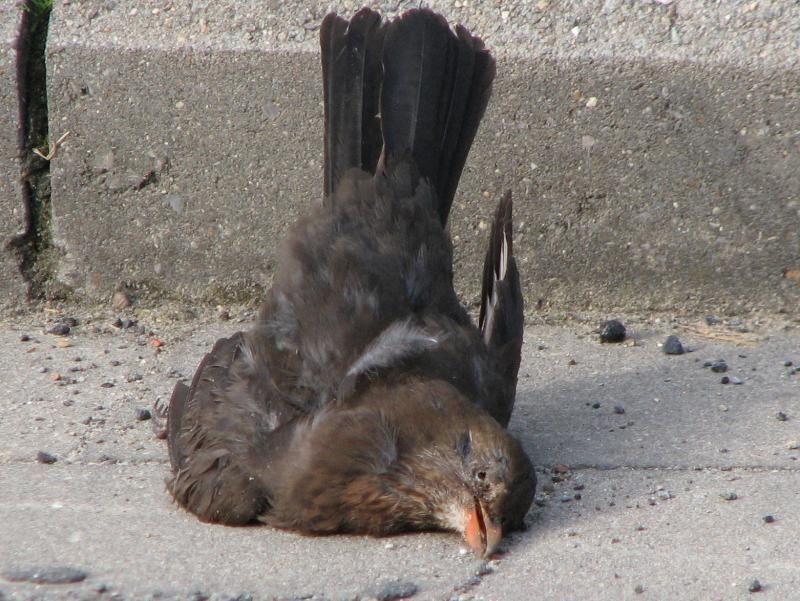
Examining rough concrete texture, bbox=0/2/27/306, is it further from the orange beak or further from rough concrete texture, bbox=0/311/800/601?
the orange beak

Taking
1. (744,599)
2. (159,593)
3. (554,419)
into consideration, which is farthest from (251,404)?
(744,599)

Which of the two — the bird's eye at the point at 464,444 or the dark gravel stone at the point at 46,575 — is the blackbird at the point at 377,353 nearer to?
the bird's eye at the point at 464,444

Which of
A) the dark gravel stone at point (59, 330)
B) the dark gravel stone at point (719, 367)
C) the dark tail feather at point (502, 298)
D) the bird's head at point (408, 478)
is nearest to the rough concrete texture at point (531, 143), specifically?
the dark gravel stone at point (59, 330)

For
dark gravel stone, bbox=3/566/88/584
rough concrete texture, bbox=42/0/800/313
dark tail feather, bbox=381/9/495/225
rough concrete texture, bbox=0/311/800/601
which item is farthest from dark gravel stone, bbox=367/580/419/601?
rough concrete texture, bbox=42/0/800/313

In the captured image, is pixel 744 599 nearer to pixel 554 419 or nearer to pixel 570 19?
pixel 554 419

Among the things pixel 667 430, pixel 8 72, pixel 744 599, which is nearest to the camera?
pixel 744 599

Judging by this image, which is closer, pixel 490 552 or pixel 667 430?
pixel 490 552

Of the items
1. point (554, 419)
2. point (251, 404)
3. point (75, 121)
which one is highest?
point (75, 121)
